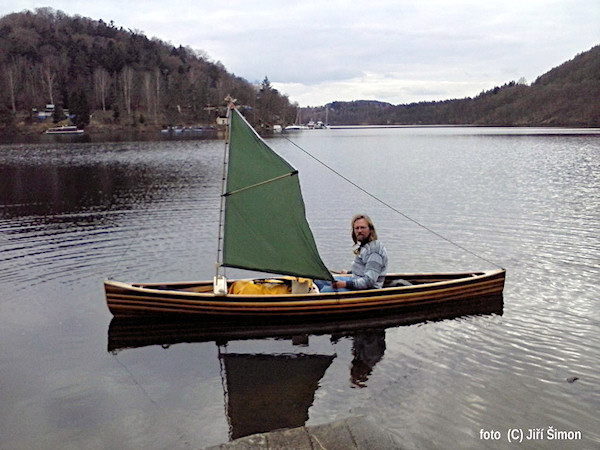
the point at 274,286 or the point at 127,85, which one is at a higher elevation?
the point at 127,85

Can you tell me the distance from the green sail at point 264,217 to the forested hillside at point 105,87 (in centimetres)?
10378

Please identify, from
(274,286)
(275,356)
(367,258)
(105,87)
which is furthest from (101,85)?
(275,356)

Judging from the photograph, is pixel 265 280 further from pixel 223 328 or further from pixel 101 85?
pixel 101 85

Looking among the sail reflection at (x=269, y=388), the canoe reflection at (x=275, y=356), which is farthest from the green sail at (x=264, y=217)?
the sail reflection at (x=269, y=388)

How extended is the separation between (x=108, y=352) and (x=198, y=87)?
458 ft

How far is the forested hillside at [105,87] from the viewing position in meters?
124

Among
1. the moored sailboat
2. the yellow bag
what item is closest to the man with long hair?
the moored sailboat

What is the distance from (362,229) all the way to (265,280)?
2507 millimetres

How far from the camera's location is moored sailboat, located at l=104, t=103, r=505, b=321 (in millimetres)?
10797

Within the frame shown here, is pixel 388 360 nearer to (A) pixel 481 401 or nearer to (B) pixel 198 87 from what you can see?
(A) pixel 481 401

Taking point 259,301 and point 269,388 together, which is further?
point 259,301

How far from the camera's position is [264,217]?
11477 millimetres

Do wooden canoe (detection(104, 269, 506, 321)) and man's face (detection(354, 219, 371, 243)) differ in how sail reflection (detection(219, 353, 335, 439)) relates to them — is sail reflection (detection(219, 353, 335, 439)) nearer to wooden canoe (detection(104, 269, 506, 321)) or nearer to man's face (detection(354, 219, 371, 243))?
wooden canoe (detection(104, 269, 506, 321))

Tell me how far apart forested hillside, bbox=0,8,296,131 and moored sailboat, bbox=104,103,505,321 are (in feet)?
341
